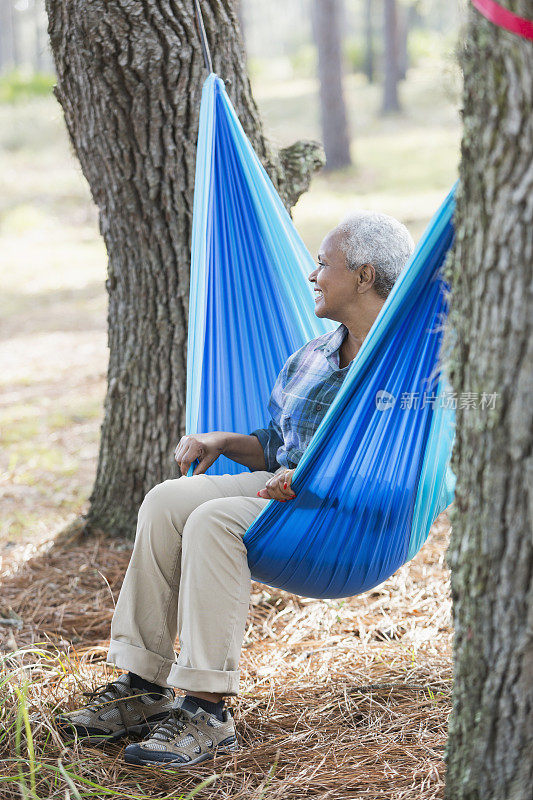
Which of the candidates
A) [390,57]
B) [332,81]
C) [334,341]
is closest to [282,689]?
[334,341]

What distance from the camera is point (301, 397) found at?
1.99 m

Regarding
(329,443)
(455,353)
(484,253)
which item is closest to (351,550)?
(329,443)

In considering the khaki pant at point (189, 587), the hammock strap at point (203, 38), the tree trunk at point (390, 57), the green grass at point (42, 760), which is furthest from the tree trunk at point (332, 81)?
the green grass at point (42, 760)

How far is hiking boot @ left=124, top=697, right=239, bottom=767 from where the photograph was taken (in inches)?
64.9

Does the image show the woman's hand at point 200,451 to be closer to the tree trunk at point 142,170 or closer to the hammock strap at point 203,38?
the tree trunk at point 142,170

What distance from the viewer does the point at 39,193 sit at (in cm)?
1103

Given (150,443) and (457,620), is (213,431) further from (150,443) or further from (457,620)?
(457,620)

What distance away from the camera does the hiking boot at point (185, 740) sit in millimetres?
1648

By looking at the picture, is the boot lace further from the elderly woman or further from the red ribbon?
the red ribbon

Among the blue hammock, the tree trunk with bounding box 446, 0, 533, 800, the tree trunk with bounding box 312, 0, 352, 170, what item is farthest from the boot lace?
the tree trunk with bounding box 312, 0, 352, 170

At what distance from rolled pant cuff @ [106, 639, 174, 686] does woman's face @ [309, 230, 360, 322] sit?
84 centimetres

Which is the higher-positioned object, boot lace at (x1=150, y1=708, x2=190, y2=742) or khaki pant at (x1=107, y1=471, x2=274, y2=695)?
khaki pant at (x1=107, y1=471, x2=274, y2=695)

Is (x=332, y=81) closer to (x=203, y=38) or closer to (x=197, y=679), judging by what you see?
(x=203, y=38)

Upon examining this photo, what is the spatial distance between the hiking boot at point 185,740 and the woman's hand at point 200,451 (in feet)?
1.69
